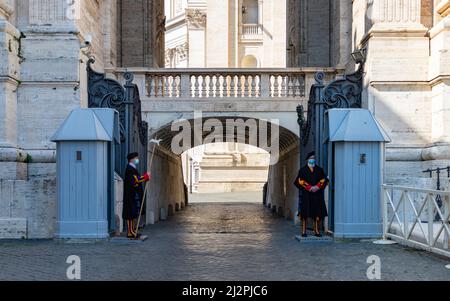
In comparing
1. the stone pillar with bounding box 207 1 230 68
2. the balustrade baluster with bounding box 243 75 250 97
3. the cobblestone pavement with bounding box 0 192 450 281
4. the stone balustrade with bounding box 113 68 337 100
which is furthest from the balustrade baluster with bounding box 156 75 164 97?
the stone pillar with bounding box 207 1 230 68

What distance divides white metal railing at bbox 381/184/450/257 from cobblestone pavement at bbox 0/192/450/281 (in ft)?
0.80

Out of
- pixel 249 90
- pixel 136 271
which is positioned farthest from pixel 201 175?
pixel 136 271

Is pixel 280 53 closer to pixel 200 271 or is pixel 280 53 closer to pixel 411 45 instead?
pixel 411 45

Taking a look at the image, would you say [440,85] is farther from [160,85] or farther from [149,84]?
[149,84]

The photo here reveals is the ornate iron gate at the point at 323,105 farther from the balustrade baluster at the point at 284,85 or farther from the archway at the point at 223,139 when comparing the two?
the archway at the point at 223,139

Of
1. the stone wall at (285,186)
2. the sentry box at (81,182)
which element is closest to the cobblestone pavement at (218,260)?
the sentry box at (81,182)

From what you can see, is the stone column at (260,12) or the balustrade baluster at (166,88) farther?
the stone column at (260,12)

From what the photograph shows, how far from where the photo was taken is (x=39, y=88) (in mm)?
15438

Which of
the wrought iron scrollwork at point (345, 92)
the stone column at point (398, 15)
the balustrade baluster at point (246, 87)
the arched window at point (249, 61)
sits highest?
the arched window at point (249, 61)

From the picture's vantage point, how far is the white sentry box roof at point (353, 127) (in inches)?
500

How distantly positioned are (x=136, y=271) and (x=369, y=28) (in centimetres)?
934

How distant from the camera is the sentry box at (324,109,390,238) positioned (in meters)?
12.6

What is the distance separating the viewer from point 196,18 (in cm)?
5494

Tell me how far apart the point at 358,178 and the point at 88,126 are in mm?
5154
